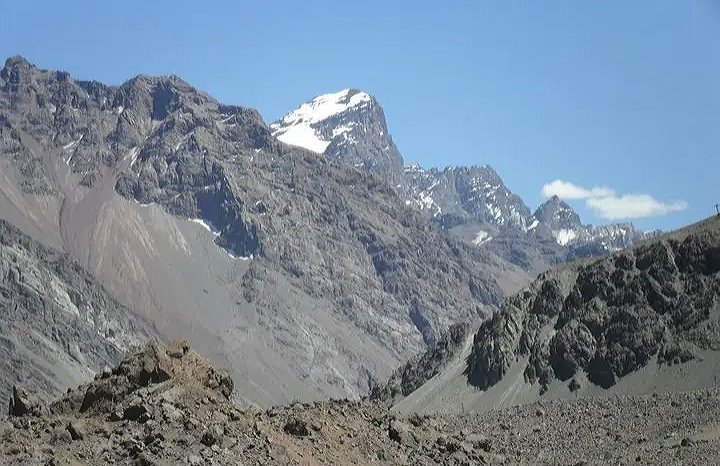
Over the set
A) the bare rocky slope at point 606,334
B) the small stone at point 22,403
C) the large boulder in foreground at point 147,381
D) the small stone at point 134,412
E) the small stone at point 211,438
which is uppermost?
the bare rocky slope at point 606,334

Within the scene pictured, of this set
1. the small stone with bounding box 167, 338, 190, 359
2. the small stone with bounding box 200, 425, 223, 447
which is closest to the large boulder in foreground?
the small stone with bounding box 167, 338, 190, 359

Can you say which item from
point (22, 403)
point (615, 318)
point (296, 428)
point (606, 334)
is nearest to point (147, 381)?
point (296, 428)

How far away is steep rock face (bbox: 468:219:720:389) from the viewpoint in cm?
14862

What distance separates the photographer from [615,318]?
158 meters

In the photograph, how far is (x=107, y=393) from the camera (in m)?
47.7

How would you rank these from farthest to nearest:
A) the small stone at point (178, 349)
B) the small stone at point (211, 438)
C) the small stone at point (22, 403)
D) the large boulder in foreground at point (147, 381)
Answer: the small stone at point (22, 403) < the small stone at point (178, 349) < the large boulder in foreground at point (147, 381) < the small stone at point (211, 438)

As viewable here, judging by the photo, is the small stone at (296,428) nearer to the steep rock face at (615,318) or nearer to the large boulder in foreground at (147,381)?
the large boulder in foreground at (147,381)

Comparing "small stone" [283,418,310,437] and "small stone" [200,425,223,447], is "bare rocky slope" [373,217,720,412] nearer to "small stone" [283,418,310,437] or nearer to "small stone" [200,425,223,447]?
"small stone" [283,418,310,437]

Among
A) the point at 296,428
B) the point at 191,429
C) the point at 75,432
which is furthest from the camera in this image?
the point at 296,428

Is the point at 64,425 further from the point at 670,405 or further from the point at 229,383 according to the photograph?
the point at 670,405

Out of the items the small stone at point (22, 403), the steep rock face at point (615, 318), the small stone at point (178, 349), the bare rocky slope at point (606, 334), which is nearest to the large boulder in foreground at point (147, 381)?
the small stone at point (178, 349)

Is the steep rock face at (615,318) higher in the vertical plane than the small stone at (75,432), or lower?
higher

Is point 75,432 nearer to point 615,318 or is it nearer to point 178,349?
point 178,349

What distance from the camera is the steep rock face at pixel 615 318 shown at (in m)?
149
